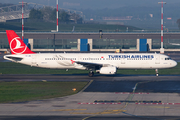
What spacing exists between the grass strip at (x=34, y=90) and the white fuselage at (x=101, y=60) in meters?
8.59

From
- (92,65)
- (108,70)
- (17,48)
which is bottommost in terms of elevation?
(108,70)

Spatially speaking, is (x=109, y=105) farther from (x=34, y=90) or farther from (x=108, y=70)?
(x=108, y=70)

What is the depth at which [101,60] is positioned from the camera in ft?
177

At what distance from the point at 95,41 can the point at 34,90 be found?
81.7m

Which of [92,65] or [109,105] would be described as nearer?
[109,105]

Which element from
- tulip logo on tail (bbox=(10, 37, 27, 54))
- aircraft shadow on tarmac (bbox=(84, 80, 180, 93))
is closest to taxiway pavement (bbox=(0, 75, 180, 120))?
aircraft shadow on tarmac (bbox=(84, 80, 180, 93))

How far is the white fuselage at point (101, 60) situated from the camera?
175 feet

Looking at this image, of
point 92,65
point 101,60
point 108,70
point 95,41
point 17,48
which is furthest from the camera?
point 95,41

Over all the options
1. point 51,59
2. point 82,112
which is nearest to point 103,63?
point 51,59

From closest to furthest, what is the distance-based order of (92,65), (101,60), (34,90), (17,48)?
(34,90), (92,65), (101,60), (17,48)

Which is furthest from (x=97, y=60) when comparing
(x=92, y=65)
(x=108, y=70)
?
(x=108, y=70)

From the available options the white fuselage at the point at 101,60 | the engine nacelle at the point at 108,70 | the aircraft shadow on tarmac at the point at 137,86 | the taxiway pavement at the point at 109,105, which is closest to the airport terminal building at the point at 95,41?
the white fuselage at the point at 101,60

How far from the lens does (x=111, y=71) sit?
168ft

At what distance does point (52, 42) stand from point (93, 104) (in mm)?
90815
